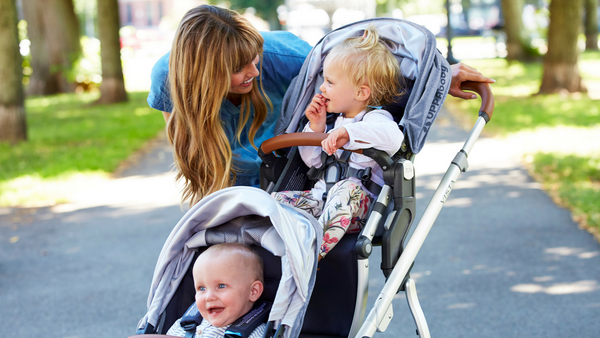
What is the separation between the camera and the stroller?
228cm

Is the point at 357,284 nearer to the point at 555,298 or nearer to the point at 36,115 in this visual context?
the point at 555,298

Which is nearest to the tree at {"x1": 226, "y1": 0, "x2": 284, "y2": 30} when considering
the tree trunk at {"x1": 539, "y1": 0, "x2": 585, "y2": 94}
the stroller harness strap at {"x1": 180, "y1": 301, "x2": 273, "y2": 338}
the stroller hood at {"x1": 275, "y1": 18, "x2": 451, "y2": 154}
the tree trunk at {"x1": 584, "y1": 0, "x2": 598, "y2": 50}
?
the tree trunk at {"x1": 584, "y1": 0, "x2": 598, "y2": 50}

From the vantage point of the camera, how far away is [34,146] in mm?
9641

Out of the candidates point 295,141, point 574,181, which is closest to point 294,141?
point 295,141

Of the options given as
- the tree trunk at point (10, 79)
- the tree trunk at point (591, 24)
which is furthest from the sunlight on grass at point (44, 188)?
the tree trunk at point (591, 24)

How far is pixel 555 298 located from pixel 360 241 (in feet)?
6.99

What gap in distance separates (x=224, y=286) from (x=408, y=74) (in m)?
1.35

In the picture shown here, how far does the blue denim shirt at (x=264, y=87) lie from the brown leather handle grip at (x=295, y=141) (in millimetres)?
426

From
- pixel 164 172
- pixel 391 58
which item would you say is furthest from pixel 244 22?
pixel 164 172

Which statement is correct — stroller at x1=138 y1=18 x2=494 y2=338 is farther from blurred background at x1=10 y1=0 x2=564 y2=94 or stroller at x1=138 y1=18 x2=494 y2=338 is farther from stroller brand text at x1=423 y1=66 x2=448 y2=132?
blurred background at x1=10 y1=0 x2=564 y2=94

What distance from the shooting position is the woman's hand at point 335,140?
2467mm

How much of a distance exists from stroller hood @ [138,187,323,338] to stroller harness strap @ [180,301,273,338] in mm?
116

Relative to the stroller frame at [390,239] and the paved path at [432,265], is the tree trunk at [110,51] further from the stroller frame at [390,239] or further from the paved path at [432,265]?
the stroller frame at [390,239]

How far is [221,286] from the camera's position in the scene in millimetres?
2309
